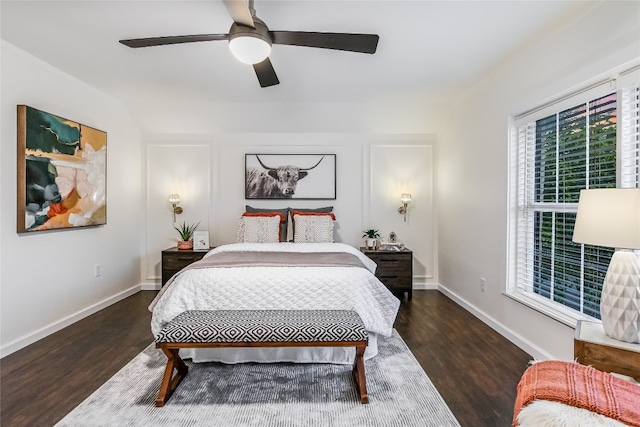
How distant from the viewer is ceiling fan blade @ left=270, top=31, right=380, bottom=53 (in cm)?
197

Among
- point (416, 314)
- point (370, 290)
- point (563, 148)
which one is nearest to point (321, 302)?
point (370, 290)

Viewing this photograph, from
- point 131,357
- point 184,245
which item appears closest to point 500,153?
point 131,357

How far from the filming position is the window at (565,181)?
197 cm

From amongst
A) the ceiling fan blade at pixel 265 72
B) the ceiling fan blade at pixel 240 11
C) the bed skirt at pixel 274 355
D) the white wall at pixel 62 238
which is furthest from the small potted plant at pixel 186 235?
the ceiling fan blade at pixel 240 11

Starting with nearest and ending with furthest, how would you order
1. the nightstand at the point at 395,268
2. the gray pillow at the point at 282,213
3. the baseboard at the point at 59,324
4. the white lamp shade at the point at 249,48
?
the white lamp shade at the point at 249,48, the baseboard at the point at 59,324, the nightstand at the point at 395,268, the gray pillow at the point at 282,213

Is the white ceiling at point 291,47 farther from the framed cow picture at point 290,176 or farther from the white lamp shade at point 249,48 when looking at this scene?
the framed cow picture at point 290,176

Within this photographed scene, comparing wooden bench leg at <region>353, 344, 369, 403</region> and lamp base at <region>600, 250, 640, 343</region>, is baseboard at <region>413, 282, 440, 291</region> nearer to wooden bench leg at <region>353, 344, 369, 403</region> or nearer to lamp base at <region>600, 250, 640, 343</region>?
wooden bench leg at <region>353, 344, 369, 403</region>

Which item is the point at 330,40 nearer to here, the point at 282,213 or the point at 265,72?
the point at 265,72

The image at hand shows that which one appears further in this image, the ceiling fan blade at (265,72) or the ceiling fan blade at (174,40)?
the ceiling fan blade at (265,72)

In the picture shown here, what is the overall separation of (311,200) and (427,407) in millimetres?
3159

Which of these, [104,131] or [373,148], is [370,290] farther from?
[104,131]

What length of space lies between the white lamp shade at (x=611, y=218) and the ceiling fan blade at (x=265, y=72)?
2076 mm

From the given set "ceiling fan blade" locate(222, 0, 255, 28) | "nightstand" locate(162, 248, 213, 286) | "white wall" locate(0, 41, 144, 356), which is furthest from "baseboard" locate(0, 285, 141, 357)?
"ceiling fan blade" locate(222, 0, 255, 28)

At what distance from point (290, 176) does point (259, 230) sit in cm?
99
